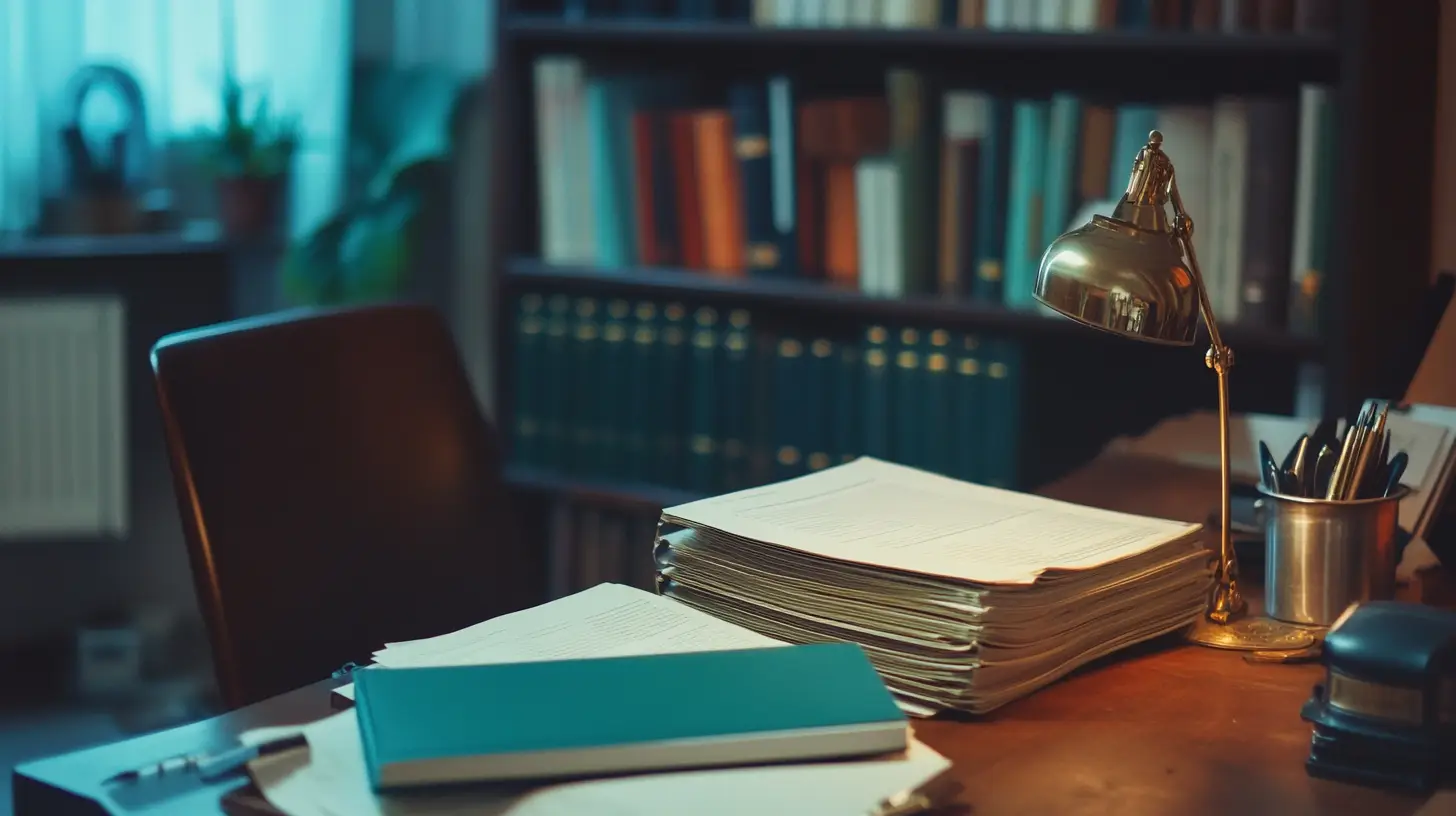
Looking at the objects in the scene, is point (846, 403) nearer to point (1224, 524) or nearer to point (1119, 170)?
point (1119, 170)

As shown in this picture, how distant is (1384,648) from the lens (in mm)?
877

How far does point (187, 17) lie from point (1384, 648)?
2675 mm

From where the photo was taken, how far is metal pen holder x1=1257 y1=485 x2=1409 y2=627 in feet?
3.64

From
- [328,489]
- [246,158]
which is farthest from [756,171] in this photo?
[328,489]

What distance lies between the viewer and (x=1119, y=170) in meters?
2.19

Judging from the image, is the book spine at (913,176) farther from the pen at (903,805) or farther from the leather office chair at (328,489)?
the pen at (903,805)

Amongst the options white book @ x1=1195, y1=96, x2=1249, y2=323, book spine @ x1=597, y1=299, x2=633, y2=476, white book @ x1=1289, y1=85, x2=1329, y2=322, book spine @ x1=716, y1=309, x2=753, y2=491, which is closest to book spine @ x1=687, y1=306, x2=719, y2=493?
book spine @ x1=716, y1=309, x2=753, y2=491

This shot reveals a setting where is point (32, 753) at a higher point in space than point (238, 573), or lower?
lower

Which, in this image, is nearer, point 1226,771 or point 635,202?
point 1226,771

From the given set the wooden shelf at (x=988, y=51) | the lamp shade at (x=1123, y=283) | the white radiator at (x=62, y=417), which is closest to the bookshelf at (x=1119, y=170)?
the wooden shelf at (x=988, y=51)

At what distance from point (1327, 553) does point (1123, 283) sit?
258mm

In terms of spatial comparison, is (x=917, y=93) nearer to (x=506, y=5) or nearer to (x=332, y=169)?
(x=506, y=5)

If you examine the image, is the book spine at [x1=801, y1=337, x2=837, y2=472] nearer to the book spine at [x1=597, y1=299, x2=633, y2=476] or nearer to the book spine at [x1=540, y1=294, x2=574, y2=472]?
the book spine at [x1=597, y1=299, x2=633, y2=476]

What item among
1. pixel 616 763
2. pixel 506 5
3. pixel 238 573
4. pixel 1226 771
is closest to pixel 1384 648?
pixel 1226 771
